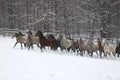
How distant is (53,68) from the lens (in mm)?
20859

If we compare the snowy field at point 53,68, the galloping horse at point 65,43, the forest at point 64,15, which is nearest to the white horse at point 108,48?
the galloping horse at point 65,43

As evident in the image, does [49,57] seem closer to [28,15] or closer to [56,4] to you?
[56,4]

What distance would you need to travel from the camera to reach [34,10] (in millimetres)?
53969

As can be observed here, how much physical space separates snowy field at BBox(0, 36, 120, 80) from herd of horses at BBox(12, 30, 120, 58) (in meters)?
3.13

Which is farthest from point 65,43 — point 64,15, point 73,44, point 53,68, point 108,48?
point 64,15

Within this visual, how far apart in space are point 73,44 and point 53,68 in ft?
23.2

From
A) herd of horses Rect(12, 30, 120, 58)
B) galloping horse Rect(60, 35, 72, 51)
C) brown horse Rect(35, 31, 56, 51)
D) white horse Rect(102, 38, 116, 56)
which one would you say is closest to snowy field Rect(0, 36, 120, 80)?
brown horse Rect(35, 31, 56, 51)

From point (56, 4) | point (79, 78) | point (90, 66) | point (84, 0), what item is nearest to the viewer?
point (79, 78)

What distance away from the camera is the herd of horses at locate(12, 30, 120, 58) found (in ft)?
86.6

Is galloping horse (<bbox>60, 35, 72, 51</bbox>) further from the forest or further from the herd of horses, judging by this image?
the forest

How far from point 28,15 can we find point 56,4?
9608 mm

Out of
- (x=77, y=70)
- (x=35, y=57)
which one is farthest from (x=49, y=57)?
(x=77, y=70)

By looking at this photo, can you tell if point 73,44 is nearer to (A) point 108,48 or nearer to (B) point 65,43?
(B) point 65,43

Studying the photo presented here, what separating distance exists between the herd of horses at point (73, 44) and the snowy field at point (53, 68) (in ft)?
10.3
